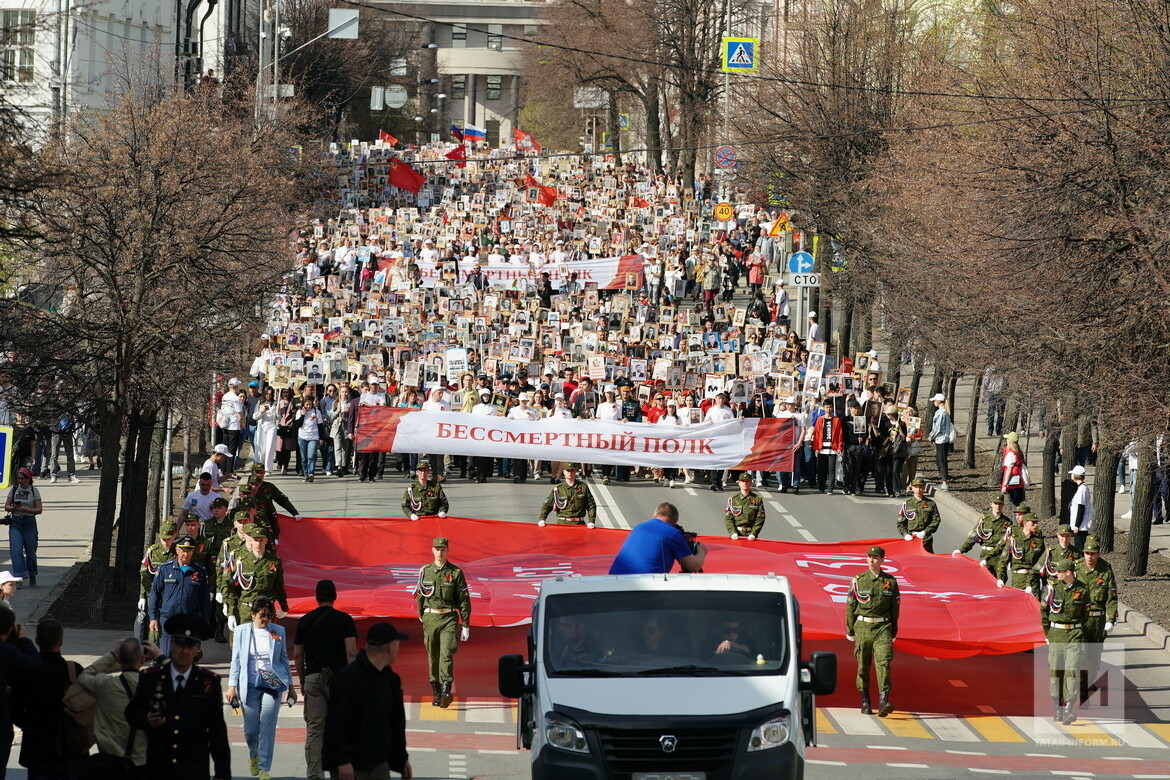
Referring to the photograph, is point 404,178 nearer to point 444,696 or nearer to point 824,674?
point 444,696

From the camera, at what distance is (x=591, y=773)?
10.3 meters

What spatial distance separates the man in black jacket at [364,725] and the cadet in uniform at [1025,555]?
10.6 meters

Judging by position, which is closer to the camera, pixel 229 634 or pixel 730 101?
pixel 229 634

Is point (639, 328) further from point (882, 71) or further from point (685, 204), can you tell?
point (685, 204)

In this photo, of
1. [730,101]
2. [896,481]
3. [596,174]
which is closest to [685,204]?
[596,174]

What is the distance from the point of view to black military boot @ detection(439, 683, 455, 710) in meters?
15.8

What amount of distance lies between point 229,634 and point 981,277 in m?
12.2

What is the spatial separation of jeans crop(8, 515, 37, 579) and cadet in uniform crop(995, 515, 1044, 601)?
11980 millimetres

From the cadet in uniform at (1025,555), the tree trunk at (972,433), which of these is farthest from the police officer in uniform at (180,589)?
the tree trunk at (972,433)

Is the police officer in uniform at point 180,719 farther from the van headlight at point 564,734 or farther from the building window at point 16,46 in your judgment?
the building window at point 16,46

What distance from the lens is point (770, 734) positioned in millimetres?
10391

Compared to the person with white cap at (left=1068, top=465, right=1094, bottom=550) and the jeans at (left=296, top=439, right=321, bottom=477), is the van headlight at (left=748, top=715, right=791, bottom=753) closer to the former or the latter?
the person with white cap at (left=1068, top=465, right=1094, bottom=550)

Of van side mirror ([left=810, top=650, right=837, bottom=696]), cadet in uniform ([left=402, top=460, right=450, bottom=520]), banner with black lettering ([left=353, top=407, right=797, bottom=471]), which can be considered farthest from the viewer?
banner with black lettering ([left=353, top=407, right=797, bottom=471])

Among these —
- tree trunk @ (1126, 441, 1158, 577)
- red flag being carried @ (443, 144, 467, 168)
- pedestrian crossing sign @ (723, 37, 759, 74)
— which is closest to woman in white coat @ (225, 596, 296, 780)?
tree trunk @ (1126, 441, 1158, 577)
